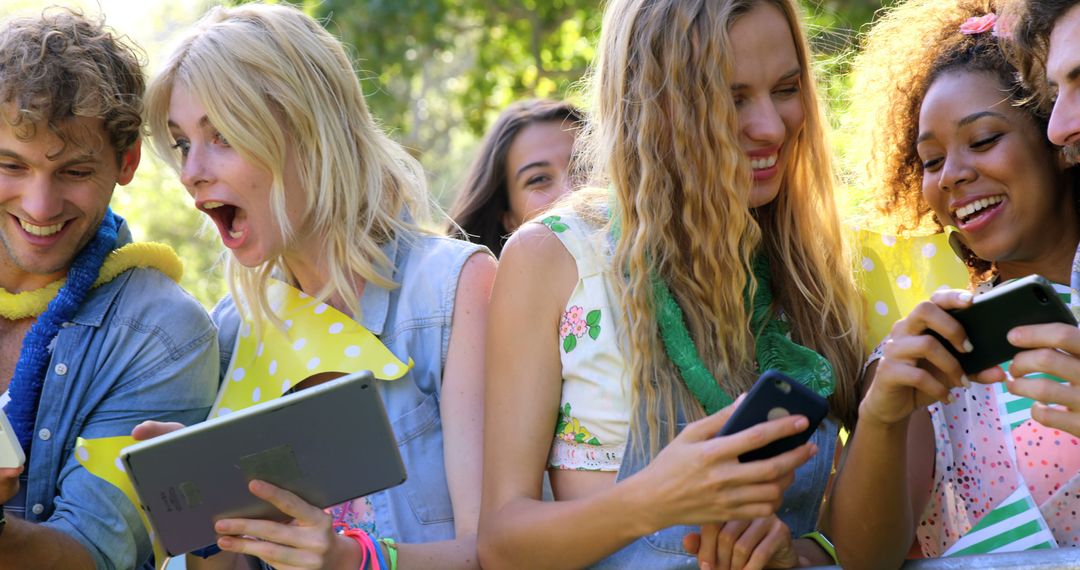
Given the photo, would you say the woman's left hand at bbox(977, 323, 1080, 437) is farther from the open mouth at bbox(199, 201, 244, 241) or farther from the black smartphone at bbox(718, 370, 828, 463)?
the open mouth at bbox(199, 201, 244, 241)

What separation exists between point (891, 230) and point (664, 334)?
0.88m

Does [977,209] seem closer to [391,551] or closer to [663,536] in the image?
[663,536]

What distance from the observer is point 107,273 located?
3.10m

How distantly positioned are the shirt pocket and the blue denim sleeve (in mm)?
564

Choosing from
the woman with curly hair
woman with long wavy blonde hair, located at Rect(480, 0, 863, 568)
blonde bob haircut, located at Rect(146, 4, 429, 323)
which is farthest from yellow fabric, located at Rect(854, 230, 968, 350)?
blonde bob haircut, located at Rect(146, 4, 429, 323)

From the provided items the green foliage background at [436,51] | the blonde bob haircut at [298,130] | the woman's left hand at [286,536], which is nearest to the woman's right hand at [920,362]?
the woman's left hand at [286,536]

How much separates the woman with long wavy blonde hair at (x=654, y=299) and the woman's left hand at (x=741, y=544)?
0.06 m

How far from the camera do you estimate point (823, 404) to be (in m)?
2.10

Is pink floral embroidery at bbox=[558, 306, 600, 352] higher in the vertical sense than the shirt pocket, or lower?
higher

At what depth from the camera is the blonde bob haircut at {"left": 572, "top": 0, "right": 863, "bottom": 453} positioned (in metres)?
2.52

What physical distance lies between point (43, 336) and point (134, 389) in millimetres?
266

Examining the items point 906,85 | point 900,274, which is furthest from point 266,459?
point 906,85

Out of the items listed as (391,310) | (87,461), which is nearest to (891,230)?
(391,310)

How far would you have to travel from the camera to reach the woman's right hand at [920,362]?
207 cm
